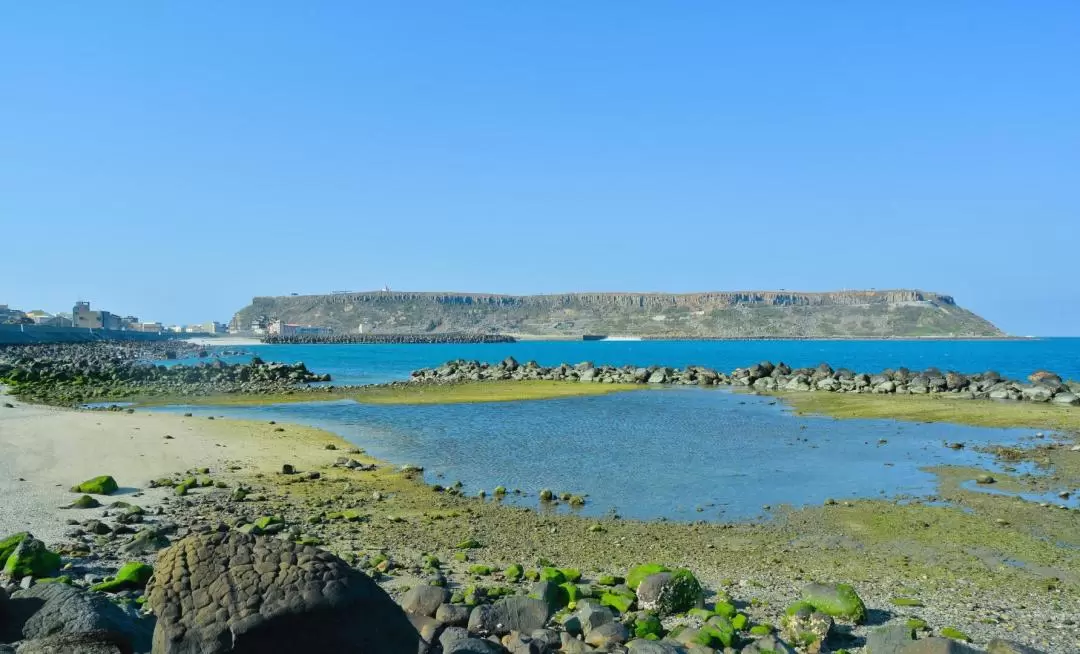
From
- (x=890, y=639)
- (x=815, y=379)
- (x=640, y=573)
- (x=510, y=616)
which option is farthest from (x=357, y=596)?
(x=815, y=379)

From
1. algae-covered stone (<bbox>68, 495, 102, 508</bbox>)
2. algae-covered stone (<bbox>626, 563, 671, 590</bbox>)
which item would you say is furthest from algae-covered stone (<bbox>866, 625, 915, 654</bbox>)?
algae-covered stone (<bbox>68, 495, 102, 508</bbox>)

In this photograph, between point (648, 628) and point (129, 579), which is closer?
point (648, 628)

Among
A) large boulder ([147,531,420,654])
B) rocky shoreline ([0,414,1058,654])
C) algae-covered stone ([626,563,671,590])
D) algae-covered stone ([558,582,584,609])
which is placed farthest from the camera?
algae-covered stone ([626,563,671,590])

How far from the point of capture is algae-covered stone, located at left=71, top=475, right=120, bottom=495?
1395 cm

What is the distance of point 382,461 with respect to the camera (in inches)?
776

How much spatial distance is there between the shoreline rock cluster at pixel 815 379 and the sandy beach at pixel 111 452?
26.2 metres

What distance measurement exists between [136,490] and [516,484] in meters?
7.33

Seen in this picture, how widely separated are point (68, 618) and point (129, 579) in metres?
2.66

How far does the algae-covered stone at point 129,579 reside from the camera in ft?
27.6

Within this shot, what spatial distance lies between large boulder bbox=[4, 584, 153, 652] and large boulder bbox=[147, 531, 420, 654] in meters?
1.10

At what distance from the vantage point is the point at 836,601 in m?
8.60

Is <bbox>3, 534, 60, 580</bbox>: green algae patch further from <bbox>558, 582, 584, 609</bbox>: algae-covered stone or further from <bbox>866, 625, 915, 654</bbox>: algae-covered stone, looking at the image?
<bbox>866, 625, 915, 654</bbox>: algae-covered stone

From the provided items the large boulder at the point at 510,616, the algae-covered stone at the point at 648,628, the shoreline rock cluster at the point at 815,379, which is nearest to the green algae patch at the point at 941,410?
the shoreline rock cluster at the point at 815,379

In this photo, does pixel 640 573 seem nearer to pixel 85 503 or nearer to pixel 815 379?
pixel 85 503
